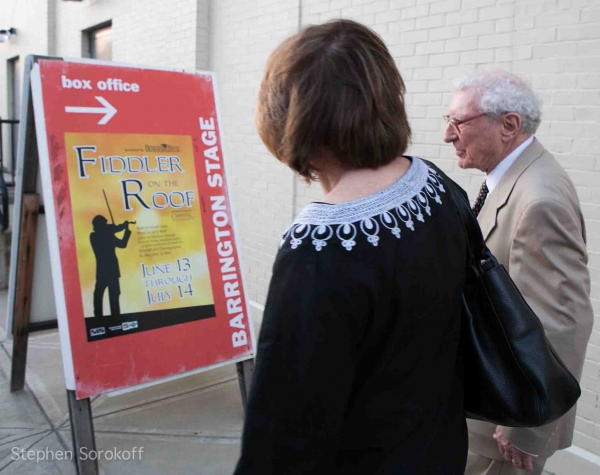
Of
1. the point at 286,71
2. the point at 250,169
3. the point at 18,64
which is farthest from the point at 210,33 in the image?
the point at 18,64

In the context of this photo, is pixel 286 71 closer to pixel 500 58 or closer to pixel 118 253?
pixel 118 253

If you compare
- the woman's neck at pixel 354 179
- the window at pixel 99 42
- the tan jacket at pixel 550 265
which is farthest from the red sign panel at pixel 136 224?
the window at pixel 99 42

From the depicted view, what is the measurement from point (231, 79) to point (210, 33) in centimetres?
68

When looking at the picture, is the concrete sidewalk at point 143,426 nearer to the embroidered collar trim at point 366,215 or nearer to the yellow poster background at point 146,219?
the yellow poster background at point 146,219

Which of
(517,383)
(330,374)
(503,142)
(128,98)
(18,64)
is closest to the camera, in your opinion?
(330,374)

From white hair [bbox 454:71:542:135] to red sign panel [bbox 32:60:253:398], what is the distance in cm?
178

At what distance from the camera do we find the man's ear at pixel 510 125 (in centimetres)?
203

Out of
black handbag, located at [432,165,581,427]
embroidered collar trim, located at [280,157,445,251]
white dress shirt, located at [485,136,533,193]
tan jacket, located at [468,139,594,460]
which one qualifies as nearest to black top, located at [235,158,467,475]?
embroidered collar trim, located at [280,157,445,251]

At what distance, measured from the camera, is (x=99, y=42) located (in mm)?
9297

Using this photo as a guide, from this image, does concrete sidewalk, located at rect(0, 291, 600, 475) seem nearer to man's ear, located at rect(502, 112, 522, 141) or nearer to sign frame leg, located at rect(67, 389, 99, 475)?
sign frame leg, located at rect(67, 389, 99, 475)

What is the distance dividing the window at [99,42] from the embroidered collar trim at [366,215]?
28.1 ft

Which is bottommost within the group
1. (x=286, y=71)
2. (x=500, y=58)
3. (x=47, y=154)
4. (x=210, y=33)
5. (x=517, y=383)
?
(x=517, y=383)

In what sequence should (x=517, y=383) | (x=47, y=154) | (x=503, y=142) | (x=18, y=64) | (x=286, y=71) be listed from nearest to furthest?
(x=286, y=71)
(x=517, y=383)
(x=503, y=142)
(x=47, y=154)
(x=18, y=64)

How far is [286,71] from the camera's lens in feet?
3.96
